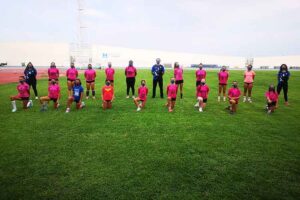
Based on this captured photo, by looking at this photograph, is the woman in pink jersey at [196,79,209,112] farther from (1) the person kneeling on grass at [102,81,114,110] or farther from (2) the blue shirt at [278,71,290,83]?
(2) the blue shirt at [278,71,290,83]

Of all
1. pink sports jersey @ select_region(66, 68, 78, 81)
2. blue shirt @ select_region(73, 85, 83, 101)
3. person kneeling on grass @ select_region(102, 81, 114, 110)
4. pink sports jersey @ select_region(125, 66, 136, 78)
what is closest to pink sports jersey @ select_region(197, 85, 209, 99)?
person kneeling on grass @ select_region(102, 81, 114, 110)

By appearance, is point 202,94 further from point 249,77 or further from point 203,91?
point 249,77

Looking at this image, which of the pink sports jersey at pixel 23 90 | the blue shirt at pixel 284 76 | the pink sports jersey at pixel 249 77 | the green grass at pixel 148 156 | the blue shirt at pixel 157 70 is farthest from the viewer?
the blue shirt at pixel 157 70

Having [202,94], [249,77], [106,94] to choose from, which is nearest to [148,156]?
[106,94]

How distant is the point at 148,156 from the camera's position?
637 centimetres

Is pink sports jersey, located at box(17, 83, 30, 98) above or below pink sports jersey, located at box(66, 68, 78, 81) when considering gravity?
below

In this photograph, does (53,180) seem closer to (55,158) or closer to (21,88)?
(55,158)

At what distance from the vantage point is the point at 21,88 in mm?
11781

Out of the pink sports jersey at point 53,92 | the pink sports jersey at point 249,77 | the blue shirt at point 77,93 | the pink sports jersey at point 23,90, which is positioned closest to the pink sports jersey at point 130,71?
the blue shirt at point 77,93

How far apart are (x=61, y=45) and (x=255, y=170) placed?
124 m

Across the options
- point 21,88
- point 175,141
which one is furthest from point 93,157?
point 21,88

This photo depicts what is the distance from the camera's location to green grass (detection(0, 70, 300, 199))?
4.86 m

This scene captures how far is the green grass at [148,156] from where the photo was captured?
4.86 metres

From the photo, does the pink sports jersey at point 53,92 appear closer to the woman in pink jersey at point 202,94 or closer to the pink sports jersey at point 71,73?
the pink sports jersey at point 71,73
